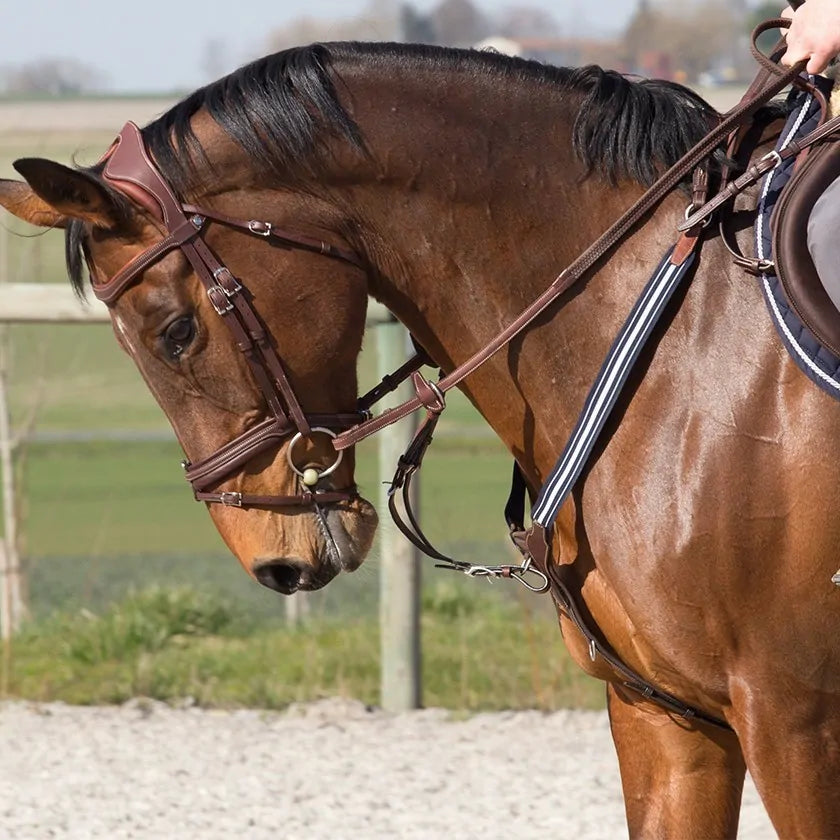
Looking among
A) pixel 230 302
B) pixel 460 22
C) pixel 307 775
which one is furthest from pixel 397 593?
pixel 460 22

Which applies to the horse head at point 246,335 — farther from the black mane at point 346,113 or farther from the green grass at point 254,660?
the green grass at point 254,660

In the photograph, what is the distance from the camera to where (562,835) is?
4.13 meters

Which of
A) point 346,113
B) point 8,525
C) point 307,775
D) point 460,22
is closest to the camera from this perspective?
point 346,113

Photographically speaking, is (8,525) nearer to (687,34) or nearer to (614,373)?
(614,373)

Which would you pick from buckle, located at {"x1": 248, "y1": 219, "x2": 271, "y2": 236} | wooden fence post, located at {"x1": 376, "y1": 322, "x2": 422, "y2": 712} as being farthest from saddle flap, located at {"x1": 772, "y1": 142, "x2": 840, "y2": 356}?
wooden fence post, located at {"x1": 376, "y1": 322, "x2": 422, "y2": 712}

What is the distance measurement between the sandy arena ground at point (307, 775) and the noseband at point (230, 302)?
2.01 metres

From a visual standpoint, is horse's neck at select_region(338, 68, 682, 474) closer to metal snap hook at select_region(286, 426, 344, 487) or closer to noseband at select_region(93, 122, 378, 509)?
noseband at select_region(93, 122, 378, 509)

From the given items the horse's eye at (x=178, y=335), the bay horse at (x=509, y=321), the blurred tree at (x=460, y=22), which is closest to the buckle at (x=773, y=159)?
the bay horse at (x=509, y=321)

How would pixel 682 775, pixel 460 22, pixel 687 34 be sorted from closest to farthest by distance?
pixel 682 775
pixel 687 34
pixel 460 22

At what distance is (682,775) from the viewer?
8.86 feet

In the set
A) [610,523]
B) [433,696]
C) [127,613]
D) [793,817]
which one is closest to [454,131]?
[610,523]

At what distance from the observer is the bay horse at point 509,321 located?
2289 mm

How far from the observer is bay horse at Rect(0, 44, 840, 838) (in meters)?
2.29

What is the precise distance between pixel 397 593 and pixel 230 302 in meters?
2.99
